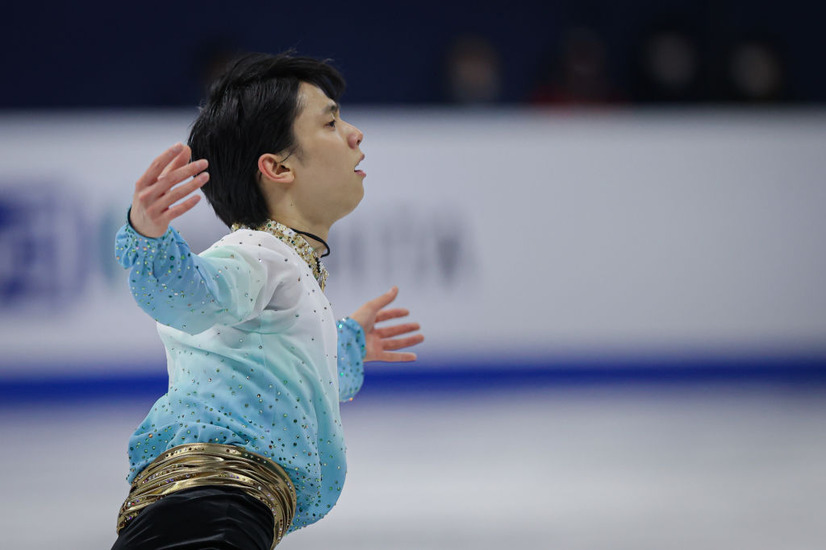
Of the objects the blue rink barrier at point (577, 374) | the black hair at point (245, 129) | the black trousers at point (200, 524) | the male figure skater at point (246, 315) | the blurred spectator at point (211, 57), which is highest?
the blurred spectator at point (211, 57)

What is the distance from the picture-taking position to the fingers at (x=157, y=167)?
1357 millimetres

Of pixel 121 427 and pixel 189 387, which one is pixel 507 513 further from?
pixel 121 427

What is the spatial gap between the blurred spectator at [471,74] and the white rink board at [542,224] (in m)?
0.65

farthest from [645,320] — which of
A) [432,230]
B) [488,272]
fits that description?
[432,230]

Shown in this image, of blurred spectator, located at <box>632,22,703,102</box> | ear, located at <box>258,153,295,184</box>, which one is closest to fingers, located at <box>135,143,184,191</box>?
ear, located at <box>258,153,295,184</box>

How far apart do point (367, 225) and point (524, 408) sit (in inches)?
52.7

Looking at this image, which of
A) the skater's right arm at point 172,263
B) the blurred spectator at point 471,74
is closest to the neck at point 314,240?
the skater's right arm at point 172,263

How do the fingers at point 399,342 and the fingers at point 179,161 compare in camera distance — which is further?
the fingers at point 399,342

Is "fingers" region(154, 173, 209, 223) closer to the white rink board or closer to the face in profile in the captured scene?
the face in profile

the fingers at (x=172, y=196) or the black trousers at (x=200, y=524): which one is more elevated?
the fingers at (x=172, y=196)

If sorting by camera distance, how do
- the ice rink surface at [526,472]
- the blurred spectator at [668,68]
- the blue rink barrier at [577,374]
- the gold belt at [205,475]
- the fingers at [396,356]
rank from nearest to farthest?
the gold belt at [205,475] < the fingers at [396,356] < the ice rink surface at [526,472] < the blue rink barrier at [577,374] < the blurred spectator at [668,68]

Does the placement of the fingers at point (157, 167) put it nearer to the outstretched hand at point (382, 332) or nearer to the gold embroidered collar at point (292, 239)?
the gold embroidered collar at point (292, 239)

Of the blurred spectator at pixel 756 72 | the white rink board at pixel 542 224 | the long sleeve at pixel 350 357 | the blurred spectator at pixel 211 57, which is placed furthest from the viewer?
the blurred spectator at pixel 756 72

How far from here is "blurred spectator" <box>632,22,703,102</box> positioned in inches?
248
